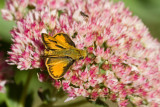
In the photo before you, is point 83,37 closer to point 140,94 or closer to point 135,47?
point 135,47

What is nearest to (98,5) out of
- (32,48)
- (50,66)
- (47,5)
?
(47,5)

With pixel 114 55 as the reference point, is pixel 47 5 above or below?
above

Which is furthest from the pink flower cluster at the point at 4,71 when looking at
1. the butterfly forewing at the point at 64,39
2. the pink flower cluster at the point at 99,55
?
the butterfly forewing at the point at 64,39

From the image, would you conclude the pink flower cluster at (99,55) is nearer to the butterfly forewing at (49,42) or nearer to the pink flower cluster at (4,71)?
the butterfly forewing at (49,42)

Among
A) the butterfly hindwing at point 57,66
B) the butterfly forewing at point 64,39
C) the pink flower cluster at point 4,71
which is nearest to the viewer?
the butterfly hindwing at point 57,66

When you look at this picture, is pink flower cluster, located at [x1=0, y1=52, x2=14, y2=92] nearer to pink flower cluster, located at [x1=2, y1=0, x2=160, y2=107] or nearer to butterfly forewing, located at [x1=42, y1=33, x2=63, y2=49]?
pink flower cluster, located at [x1=2, y1=0, x2=160, y2=107]

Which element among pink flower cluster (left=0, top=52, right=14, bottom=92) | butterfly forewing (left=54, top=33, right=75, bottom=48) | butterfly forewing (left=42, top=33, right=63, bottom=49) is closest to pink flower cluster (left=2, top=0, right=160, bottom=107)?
butterfly forewing (left=54, top=33, right=75, bottom=48)
